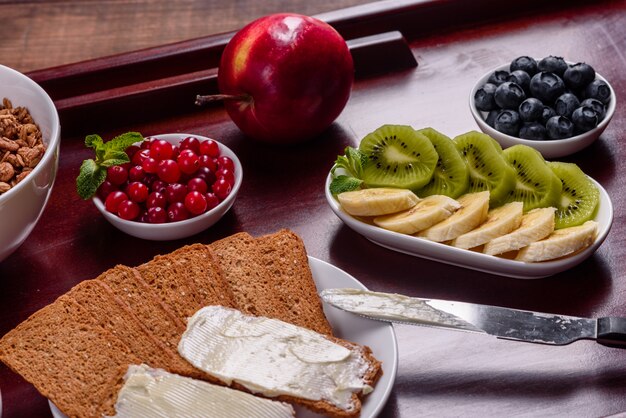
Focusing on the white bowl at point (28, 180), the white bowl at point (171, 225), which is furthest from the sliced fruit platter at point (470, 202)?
the white bowl at point (28, 180)

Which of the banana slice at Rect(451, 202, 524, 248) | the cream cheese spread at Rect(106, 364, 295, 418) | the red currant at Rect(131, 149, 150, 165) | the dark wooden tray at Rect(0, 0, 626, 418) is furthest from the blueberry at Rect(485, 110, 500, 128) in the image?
the cream cheese spread at Rect(106, 364, 295, 418)

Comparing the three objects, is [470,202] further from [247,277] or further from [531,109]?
[247,277]

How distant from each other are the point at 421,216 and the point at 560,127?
1.41 feet

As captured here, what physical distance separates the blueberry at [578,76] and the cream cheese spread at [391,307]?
0.70 metres

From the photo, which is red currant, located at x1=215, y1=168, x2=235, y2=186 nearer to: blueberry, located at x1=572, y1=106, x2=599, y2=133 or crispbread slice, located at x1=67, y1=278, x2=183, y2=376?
crispbread slice, located at x1=67, y1=278, x2=183, y2=376

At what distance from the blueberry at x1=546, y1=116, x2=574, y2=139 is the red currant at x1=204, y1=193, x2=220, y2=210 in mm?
728

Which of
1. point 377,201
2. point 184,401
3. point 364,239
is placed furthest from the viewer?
point 364,239

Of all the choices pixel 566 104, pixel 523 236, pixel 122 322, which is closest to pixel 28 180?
pixel 122 322

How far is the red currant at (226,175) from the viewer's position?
1809 mm

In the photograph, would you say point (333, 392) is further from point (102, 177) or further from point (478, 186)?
point (102, 177)

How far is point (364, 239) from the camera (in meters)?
1.77

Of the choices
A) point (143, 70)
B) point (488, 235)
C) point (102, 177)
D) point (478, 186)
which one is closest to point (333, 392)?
point (488, 235)

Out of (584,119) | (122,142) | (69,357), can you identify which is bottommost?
(69,357)

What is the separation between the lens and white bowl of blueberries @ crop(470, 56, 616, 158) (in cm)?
186
